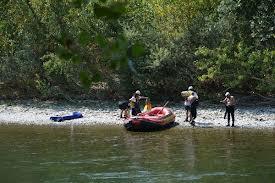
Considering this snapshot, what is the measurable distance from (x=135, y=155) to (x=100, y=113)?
12.5 metres

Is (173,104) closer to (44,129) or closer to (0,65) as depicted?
(44,129)

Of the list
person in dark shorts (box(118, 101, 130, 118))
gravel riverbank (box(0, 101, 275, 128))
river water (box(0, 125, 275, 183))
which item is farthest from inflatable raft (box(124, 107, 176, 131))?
person in dark shorts (box(118, 101, 130, 118))

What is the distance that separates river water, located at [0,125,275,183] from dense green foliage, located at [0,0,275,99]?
5.68 m

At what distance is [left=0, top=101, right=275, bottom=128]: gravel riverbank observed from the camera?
28844 millimetres

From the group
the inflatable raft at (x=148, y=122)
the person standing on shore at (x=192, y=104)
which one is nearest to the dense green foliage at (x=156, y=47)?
the person standing on shore at (x=192, y=104)

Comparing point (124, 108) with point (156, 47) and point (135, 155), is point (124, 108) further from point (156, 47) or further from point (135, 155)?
point (135, 155)

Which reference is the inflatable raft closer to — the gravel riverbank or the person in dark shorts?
the gravel riverbank

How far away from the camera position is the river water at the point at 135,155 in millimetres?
16750

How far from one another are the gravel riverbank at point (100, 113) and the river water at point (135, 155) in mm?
2126

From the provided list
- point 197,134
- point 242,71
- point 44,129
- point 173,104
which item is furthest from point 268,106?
point 44,129

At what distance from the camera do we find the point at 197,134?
25.5 metres

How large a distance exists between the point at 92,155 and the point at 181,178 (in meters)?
5.06

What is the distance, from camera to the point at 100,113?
32594 millimetres

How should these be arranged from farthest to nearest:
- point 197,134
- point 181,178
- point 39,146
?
1. point 197,134
2. point 39,146
3. point 181,178
